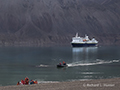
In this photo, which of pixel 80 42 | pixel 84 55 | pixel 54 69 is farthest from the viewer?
pixel 80 42

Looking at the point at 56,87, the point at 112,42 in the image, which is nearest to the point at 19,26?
the point at 112,42

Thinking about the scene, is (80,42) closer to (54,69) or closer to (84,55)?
(84,55)

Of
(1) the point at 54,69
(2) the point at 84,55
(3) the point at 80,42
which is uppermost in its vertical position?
(3) the point at 80,42

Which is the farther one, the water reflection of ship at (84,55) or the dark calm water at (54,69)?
the water reflection of ship at (84,55)

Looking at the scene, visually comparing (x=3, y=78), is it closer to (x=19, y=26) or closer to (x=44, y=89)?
(x=44, y=89)

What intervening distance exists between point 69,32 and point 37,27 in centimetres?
2529

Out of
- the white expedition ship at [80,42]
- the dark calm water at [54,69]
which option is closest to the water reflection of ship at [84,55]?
the dark calm water at [54,69]

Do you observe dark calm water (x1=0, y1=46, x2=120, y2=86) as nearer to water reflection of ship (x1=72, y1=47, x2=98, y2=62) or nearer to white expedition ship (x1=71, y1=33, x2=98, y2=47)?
water reflection of ship (x1=72, y1=47, x2=98, y2=62)

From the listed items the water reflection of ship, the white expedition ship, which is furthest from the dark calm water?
the white expedition ship

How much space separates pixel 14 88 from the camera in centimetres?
2280

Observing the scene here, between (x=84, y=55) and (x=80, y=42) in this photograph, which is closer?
(x=84, y=55)

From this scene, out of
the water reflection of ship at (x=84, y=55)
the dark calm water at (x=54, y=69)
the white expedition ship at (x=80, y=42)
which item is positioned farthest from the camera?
the white expedition ship at (x=80, y=42)

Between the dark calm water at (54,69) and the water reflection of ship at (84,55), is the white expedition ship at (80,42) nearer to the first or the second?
the water reflection of ship at (84,55)

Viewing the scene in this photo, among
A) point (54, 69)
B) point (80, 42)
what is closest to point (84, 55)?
point (54, 69)
